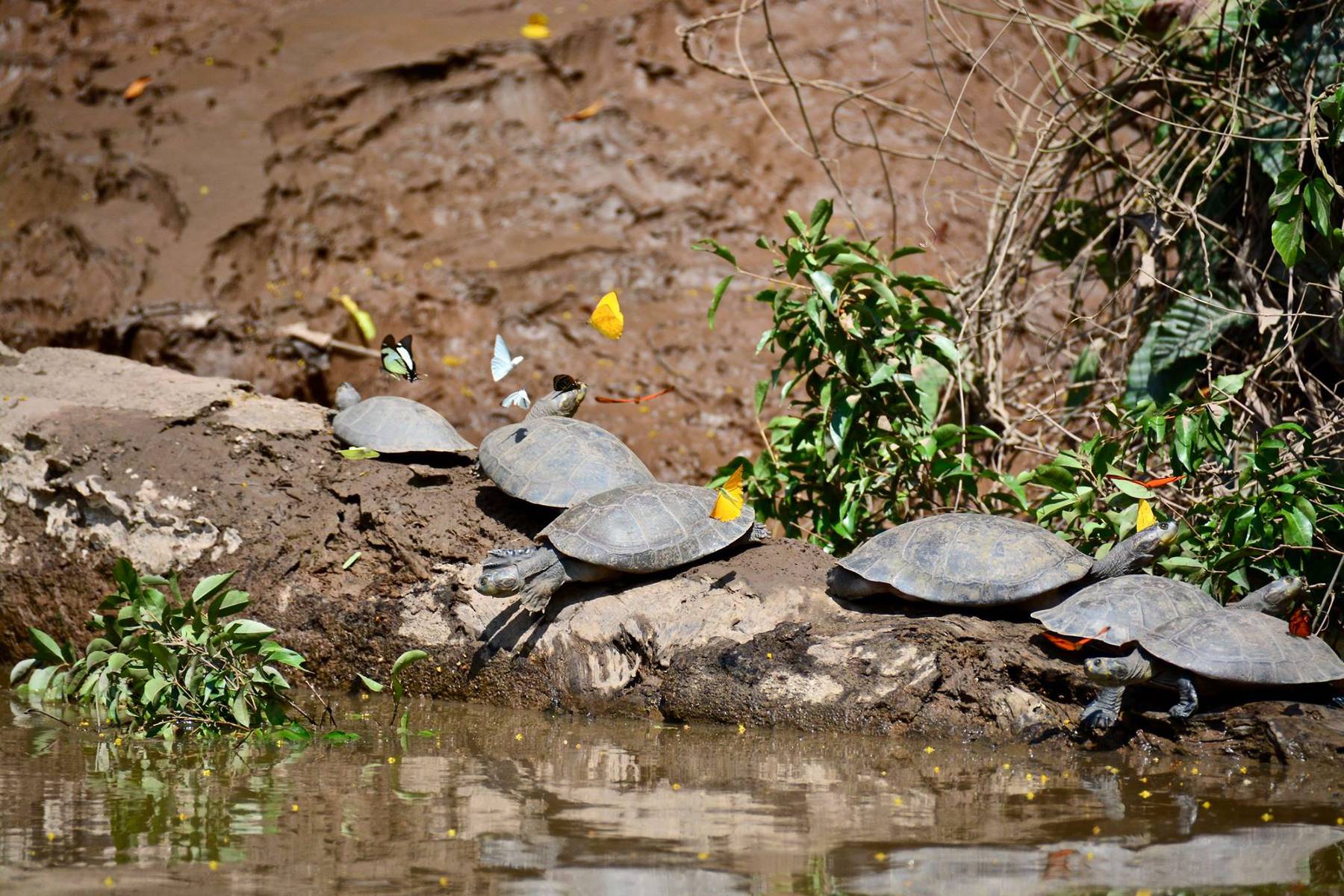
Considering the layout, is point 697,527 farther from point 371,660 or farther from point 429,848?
point 429,848

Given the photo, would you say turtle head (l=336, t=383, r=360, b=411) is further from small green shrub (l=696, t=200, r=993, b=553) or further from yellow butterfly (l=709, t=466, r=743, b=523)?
yellow butterfly (l=709, t=466, r=743, b=523)

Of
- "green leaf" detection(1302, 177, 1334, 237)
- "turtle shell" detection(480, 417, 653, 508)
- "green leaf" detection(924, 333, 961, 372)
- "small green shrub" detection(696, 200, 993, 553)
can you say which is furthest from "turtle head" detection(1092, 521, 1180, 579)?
"turtle shell" detection(480, 417, 653, 508)

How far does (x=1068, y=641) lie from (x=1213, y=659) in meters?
0.52

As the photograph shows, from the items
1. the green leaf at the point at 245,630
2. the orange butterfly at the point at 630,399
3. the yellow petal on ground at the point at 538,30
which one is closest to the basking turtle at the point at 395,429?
the orange butterfly at the point at 630,399

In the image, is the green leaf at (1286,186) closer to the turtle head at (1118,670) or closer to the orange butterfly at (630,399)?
the turtle head at (1118,670)

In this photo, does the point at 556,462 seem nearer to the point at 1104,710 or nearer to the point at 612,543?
the point at 612,543

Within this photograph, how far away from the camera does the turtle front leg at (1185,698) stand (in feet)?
14.8

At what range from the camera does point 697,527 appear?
5.45 m

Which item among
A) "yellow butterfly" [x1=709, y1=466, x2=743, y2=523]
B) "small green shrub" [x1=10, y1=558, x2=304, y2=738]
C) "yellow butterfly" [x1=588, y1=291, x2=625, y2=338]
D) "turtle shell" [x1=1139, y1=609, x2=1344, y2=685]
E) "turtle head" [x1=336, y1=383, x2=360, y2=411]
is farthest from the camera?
"turtle head" [x1=336, y1=383, x2=360, y2=411]

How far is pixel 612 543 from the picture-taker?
529 cm

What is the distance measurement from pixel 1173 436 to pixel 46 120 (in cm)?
1079

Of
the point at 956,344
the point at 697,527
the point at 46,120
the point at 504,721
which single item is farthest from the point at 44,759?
the point at 46,120

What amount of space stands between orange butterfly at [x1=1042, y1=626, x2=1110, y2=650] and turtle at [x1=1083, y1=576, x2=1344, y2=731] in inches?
4.6

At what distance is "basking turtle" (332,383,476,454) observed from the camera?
6340 millimetres
